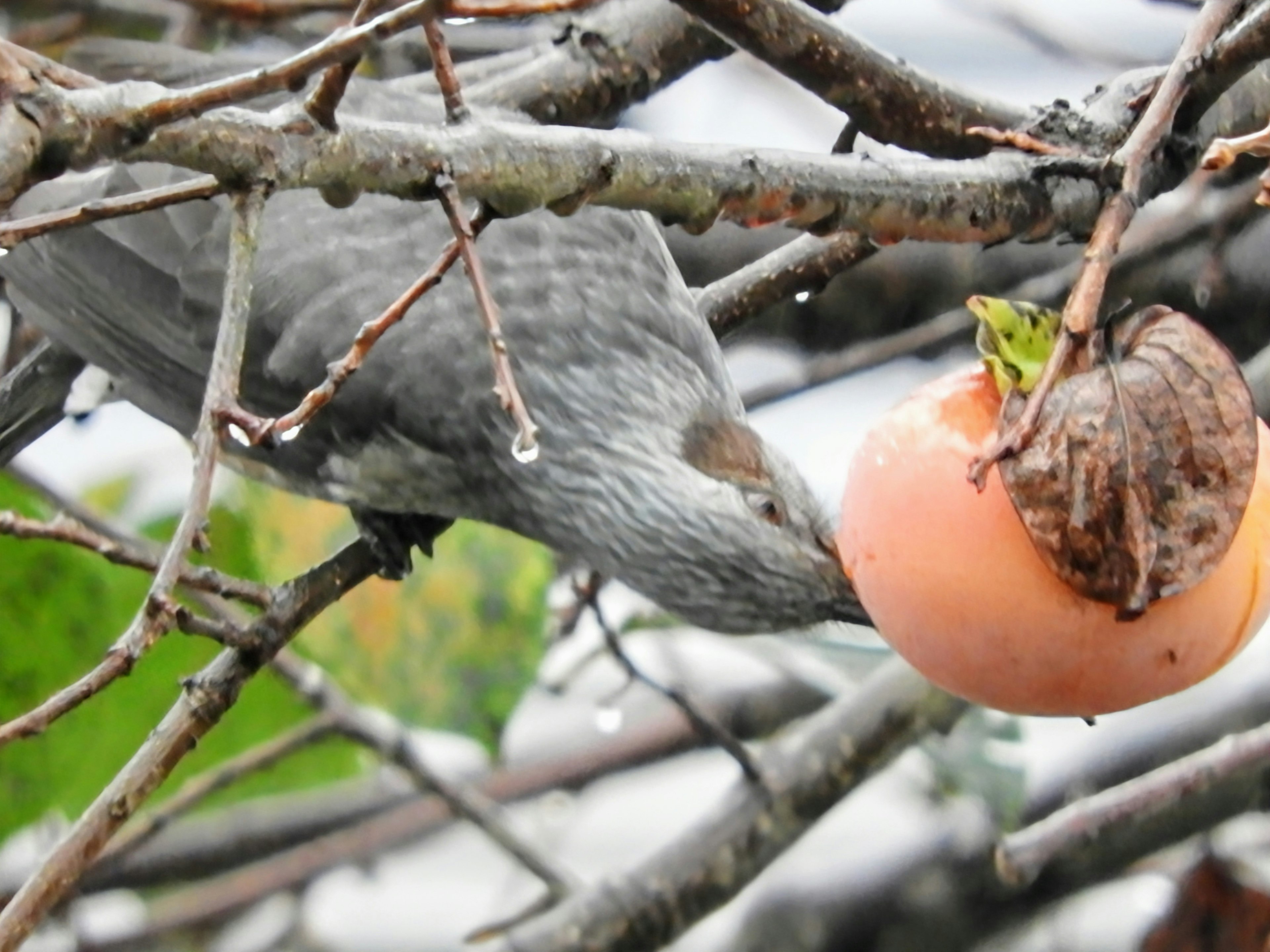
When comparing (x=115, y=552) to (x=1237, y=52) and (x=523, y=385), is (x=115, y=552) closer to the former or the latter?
(x=523, y=385)

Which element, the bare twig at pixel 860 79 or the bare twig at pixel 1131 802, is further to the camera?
the bare twig at pixel 1131 802

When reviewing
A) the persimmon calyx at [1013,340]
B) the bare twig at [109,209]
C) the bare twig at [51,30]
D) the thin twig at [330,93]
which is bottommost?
the persimmon calyx at [1013,340]

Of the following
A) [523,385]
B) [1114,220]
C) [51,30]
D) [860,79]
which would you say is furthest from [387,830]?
[1114,220]

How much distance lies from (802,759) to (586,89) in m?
1.08

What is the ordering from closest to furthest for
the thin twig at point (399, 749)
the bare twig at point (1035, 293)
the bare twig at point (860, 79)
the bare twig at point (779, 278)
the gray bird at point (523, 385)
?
the bare twig at point (860, 79)
the bare twig at point (779, 278)
the gray bird at point (523, 385)
the thin twig at point (399, 749)
the bare twig at point (1035, 293)

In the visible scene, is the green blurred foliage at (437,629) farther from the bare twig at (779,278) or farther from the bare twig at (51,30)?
the bare twig at (51,30)

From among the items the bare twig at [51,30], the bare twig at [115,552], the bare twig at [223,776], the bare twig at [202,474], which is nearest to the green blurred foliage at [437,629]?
the bare twig at [223,776]

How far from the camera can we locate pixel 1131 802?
1816mm

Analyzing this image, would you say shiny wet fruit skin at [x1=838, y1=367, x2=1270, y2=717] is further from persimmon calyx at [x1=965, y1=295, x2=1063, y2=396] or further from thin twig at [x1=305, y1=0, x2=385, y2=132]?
thin twig at [x1=305, y1=0, x2=385, y2=132]

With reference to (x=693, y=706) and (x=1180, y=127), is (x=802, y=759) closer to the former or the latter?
(x=693, y=706)

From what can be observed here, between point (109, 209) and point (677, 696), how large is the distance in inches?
55.7

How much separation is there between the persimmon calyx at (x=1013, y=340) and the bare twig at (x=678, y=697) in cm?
115

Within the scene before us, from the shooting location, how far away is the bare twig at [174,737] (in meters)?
1.40

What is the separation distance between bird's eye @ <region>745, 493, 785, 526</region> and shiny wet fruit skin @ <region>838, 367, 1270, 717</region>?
0.84 metres
